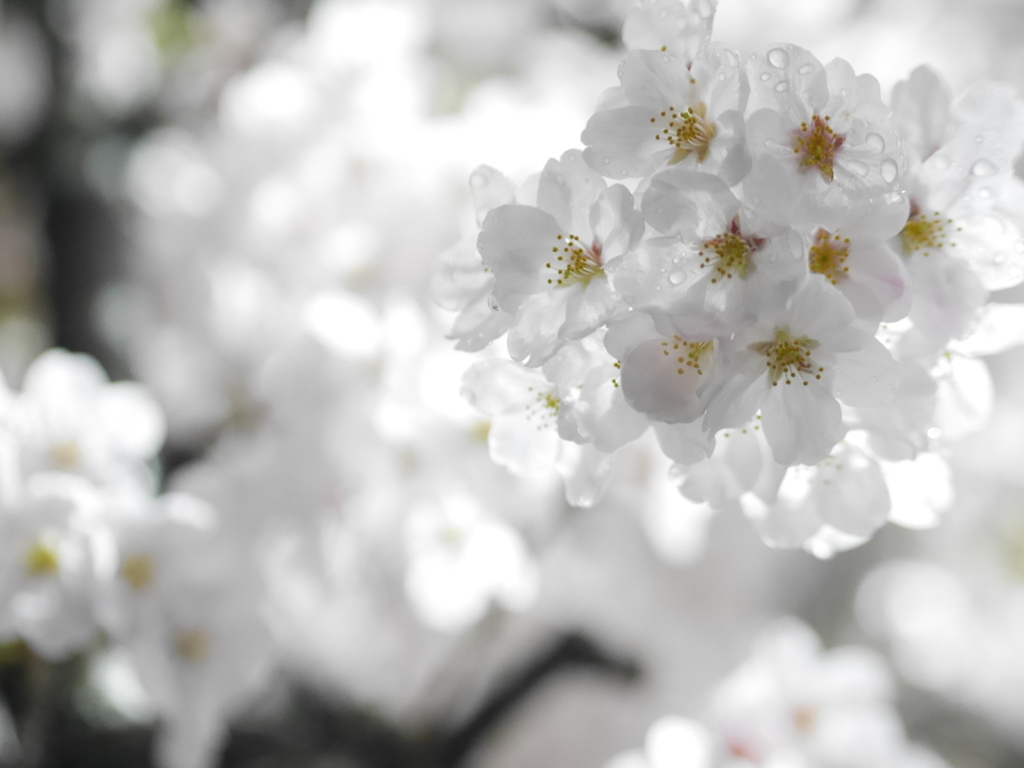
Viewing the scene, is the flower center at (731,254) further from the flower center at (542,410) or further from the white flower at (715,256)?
the flower center at (542,410)

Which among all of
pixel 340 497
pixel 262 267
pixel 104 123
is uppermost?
pixel 104 123

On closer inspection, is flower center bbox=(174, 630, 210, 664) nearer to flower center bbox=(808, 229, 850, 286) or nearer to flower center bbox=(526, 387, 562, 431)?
flower center bbox=(526, 387, 562, 431)

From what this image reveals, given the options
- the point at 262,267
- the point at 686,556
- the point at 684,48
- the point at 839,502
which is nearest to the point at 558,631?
the point at 686,556

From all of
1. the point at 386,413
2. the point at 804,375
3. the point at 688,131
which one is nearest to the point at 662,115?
the point at 688,131

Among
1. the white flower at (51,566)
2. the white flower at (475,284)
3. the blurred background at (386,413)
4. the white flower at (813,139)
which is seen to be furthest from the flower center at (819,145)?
the white flower at (51,566)

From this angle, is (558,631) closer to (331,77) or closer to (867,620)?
(867,620)

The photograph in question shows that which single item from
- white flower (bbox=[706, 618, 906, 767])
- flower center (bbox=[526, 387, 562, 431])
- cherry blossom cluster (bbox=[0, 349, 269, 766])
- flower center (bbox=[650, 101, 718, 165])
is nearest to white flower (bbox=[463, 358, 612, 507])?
flower center (bbox=[526, 387, 562, 431])

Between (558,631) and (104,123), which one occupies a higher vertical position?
(104,123)
